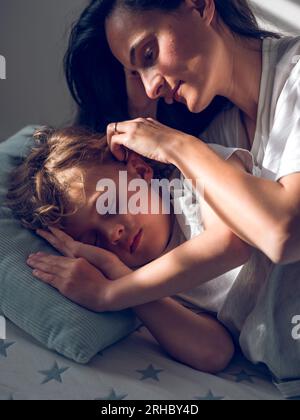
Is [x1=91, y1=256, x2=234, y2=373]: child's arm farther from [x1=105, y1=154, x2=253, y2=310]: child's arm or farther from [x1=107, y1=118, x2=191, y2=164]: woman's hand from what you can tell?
[x1=107, y1=118, x2=191, y2=164]: woman's hand

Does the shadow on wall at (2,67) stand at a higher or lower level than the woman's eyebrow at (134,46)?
lower

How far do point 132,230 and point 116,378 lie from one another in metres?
0.29

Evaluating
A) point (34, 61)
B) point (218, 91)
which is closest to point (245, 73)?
point (218, 91)

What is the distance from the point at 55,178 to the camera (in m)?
1.18

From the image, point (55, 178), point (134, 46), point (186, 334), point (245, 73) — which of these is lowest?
point (186, 334)

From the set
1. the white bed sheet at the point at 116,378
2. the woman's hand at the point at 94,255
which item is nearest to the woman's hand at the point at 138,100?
the woman's hand at the point at 94,255

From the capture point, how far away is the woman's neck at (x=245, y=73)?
122 cm

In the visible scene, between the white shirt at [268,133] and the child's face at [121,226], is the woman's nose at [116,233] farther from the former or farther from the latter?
the white shirt at [268,133]

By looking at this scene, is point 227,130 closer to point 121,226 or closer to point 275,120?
point 275,120

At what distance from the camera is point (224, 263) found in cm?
103

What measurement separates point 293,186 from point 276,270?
0.59 ft

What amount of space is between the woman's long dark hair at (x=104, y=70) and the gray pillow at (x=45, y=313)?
372mm

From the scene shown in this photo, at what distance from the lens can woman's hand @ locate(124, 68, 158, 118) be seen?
4.39ft

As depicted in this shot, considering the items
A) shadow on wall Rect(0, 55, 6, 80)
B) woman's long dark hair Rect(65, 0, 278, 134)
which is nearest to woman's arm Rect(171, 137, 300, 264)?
woman's long dark hair Rect(65, 0, 278, 134)
